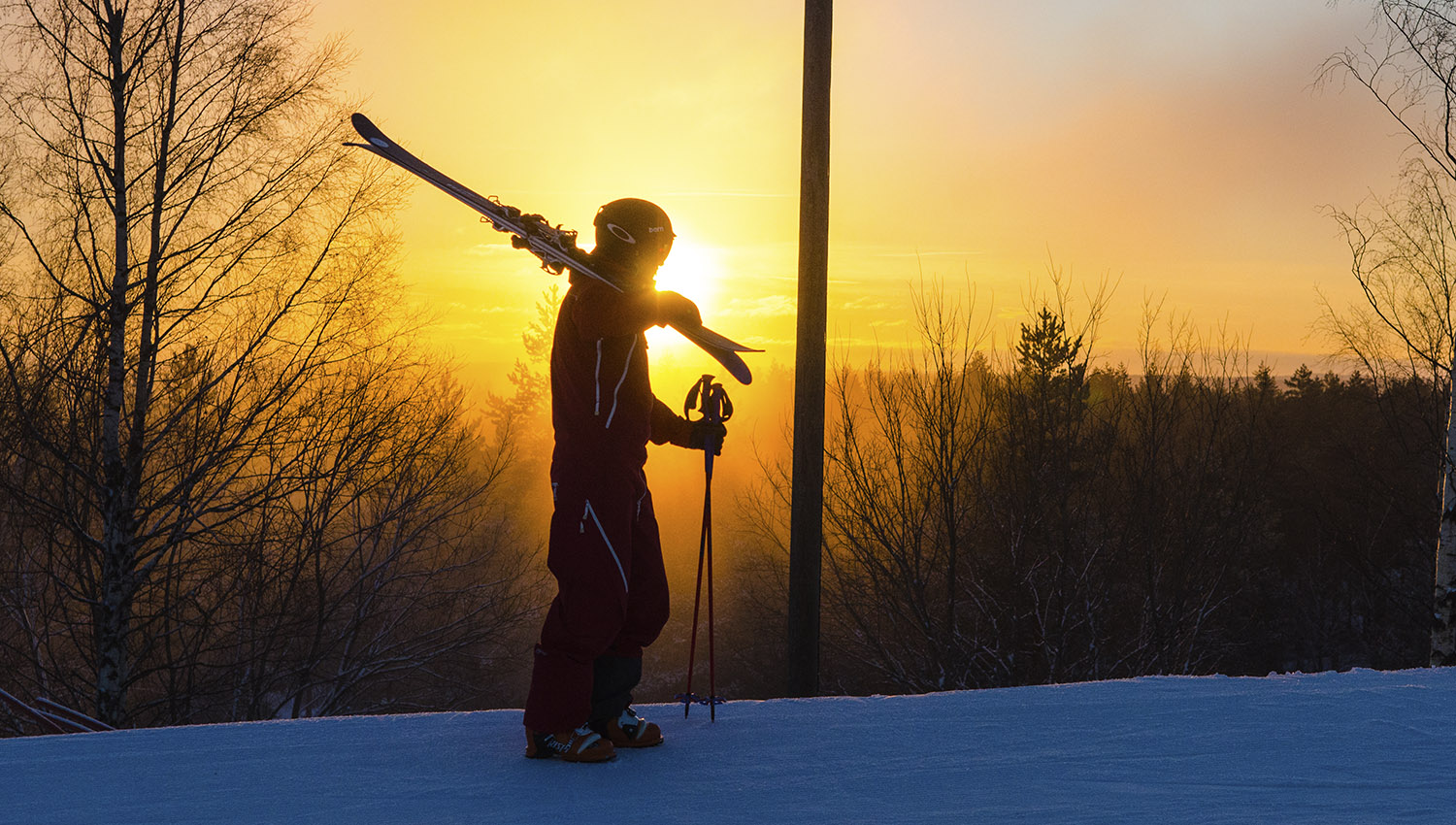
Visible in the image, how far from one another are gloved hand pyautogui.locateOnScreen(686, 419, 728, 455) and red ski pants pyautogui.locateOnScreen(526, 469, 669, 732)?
351 millimetres

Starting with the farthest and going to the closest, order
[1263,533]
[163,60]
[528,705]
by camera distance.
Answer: [1263,533] → [163,60] → [528,705]

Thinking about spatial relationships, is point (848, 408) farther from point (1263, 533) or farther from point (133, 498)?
point (1263, 533)

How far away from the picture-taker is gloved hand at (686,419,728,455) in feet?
10.3

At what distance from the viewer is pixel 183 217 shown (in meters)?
8.54

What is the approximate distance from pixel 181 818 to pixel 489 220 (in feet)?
5.57

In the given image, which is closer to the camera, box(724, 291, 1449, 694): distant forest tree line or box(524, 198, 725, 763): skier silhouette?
box(524, 198, 725, 763): skier silhouette

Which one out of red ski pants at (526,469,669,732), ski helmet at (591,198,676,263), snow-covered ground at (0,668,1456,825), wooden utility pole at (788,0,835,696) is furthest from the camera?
wooden utility pole at (788,0,835,696)

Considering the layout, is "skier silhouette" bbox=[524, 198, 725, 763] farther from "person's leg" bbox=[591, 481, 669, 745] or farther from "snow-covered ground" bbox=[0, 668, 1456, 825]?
"snow-covered ground" bbox=[0, 668, 1456, 825]

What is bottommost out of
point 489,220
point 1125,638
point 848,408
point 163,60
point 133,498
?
point 1125,638

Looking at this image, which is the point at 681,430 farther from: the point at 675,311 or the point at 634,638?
the point at 634,638

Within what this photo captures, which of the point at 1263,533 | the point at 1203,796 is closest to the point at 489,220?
the point at 1203,796

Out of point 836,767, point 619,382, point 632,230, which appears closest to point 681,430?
point 619,382

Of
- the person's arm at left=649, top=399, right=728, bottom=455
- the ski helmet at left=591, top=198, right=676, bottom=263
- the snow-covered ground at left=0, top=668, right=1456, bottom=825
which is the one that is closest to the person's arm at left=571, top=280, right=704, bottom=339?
the ski helmet at left=591, top=198, right=676, bottom=263

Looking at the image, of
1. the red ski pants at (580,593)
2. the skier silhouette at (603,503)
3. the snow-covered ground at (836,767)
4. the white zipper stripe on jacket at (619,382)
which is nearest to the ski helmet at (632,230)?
the skier silhouette at (603,503)
